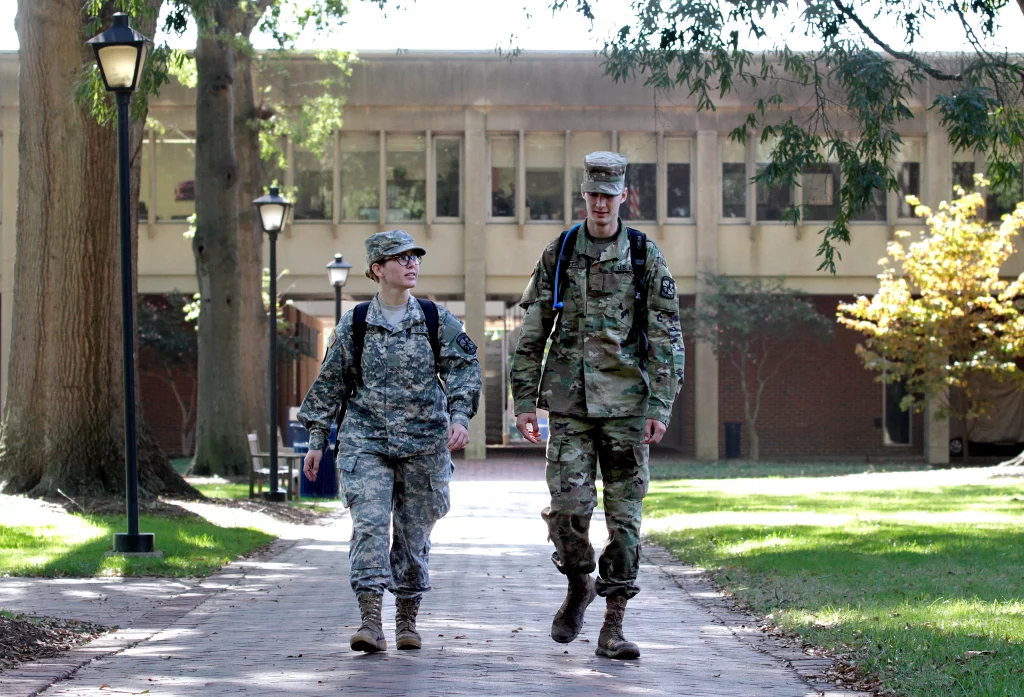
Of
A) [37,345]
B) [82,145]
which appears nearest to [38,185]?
[82,145]

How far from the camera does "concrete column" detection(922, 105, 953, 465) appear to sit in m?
35.3

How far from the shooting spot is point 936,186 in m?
35.5

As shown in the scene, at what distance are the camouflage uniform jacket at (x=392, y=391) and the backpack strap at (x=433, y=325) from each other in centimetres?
2

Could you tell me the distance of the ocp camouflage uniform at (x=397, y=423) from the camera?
6855mm

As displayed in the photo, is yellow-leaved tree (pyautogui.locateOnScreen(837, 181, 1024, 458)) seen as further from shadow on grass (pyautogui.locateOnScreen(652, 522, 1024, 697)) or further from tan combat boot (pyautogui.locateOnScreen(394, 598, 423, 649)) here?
tan combat boot (pyautogui.locateOnScreen(394, 598, 423, 649))

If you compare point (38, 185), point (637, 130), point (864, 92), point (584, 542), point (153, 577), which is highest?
point (637, 130)

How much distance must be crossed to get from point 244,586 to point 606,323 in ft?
15.5

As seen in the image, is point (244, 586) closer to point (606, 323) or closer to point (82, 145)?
point (606, 323)

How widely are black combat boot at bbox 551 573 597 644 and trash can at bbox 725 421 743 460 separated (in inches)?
1210

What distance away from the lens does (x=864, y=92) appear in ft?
48.8

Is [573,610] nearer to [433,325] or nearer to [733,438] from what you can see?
[433,325]

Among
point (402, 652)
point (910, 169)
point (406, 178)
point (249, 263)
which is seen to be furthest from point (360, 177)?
point (402, 652)

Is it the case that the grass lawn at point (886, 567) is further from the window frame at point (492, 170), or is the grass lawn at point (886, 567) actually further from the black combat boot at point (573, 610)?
the window frame at point (492, 170)

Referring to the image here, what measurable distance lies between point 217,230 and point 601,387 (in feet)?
57.0
